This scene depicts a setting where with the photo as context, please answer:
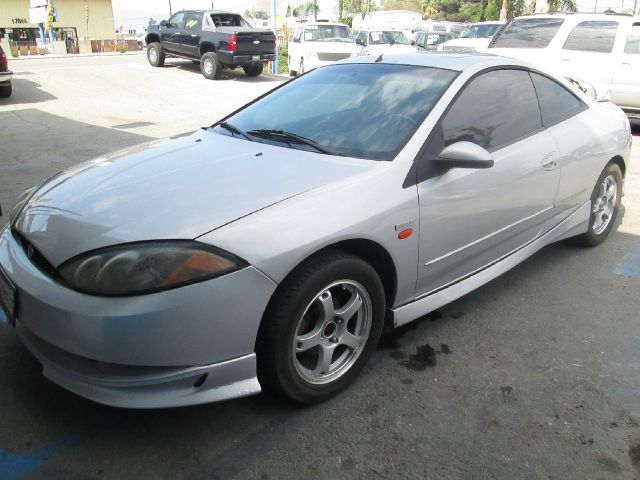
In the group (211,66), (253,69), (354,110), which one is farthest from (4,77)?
(354,110)

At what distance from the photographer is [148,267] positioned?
209 cm

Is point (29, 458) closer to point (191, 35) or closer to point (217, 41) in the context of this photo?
point (217, 41)

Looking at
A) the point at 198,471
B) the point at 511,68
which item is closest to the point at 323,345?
the point at 198,471

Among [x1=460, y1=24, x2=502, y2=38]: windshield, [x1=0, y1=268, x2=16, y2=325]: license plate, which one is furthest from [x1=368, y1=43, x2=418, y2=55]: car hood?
[x1=0, y1=268, x2=16, y2=325]: license plate

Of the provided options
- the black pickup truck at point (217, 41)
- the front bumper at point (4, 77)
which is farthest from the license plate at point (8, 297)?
the black pickup truck at point (217, 41)

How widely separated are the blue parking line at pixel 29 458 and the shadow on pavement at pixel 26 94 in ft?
36.9

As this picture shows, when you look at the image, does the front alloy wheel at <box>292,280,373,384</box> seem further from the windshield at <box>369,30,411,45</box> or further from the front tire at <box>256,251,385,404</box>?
the windshield at <box>369,30,411,45</box>

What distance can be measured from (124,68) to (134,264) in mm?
17510

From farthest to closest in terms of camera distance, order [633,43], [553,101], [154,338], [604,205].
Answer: [633,43], [604,205], [553,101], [154,338]

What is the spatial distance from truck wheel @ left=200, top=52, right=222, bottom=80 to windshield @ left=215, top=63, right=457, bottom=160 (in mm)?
13148

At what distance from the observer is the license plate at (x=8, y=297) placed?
2.33 metres

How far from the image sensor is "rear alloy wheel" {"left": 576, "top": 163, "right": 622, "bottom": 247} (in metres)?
4.29

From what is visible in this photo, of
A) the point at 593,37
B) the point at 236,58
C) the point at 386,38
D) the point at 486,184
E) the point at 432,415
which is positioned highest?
the point at 386,38

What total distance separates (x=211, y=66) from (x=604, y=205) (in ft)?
44.7
